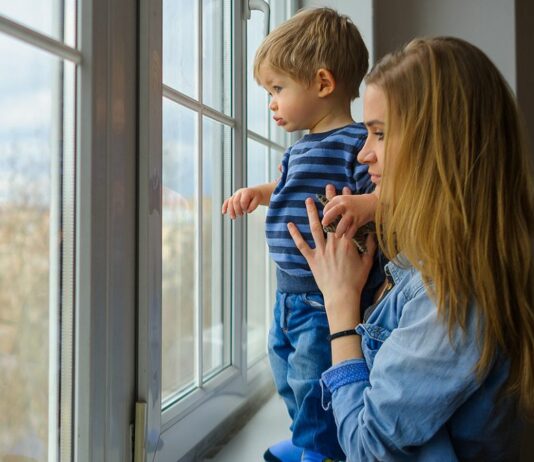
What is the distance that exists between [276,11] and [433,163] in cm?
117

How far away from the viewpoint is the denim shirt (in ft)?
2.45

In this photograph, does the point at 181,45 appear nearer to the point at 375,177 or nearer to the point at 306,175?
the point at 306,175

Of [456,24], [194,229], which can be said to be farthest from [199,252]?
[456,24]

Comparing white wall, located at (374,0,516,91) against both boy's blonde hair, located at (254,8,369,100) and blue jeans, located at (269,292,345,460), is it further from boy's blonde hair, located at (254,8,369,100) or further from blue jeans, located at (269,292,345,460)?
blue jeans, located at (269,292,345,460)

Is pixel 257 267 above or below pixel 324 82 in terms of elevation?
below

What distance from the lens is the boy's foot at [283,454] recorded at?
3.88 feet

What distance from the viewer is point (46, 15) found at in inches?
29.6

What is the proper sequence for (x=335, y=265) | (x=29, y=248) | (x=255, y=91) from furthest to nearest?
(x=255, y=91) < (x=335, y=265) < (x=29, y=248)

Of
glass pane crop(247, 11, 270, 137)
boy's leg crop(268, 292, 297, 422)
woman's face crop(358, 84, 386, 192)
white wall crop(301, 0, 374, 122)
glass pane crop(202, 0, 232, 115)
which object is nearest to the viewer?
woman's face crop(358, 84, 386, 192)

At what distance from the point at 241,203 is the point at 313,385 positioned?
0.35 m

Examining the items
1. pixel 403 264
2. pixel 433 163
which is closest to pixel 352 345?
pixel 403 264

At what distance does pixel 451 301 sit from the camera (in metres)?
0.75

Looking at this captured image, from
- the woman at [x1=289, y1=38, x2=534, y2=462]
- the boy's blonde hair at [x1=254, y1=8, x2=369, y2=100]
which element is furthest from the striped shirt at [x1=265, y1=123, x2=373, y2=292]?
the woman at [x1=289, y1=38, x2=534, y2=462]

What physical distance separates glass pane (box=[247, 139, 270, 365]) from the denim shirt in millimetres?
796
